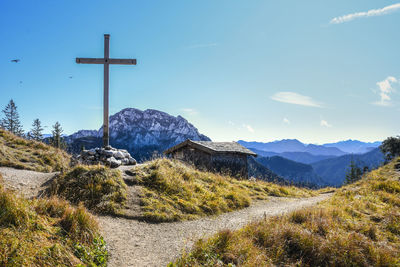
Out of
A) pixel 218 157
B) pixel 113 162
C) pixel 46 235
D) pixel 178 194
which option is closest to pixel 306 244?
pixel 178 194

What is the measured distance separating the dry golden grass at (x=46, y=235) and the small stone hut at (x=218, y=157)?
50.5ft

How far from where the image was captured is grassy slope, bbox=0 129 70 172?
10.2m

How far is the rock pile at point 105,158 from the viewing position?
32.2 feet

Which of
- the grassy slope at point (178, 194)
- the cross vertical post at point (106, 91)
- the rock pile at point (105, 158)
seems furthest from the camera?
the cross vertical post at point (106, 91)

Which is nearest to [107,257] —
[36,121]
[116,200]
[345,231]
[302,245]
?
[116,200]

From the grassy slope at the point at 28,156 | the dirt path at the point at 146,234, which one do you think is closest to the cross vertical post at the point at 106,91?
the grassy slope at the point at 28,156

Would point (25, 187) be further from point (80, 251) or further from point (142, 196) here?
point (80, 251)

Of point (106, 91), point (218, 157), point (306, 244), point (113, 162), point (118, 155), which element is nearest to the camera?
point (306, 244)

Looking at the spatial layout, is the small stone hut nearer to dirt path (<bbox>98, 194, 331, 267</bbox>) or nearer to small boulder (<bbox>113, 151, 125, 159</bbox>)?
small boulder (<bbox>113, 151, 125, 159</bbox>)

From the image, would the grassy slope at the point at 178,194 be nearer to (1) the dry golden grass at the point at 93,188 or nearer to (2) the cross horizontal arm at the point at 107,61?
(1) the dry golden grass at the point at 93,188

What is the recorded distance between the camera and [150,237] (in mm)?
5391

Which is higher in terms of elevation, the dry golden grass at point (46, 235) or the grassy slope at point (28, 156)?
the grassy slope at point (28, 156)

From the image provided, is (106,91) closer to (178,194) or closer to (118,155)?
(118,155)

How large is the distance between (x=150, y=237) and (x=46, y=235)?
222 centimetres
